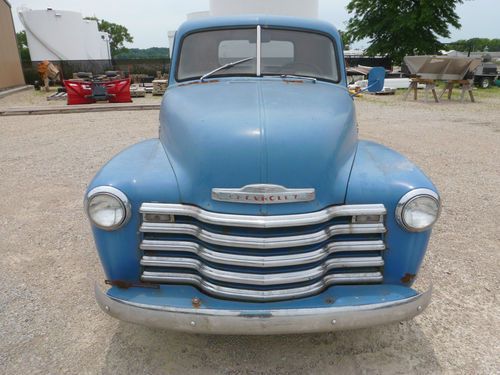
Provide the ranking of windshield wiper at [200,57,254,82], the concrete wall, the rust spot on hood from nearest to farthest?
the rust spot on hood → windshield wiper at [200,57,254,82] → the concrete wall

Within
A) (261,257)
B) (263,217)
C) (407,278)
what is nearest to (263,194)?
(263,217)

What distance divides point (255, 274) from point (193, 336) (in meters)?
0.87

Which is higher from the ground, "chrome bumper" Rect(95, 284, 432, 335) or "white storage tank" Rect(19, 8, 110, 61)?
"white storage tank" Rect(19, 8, 110, 61)

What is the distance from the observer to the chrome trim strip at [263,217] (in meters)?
2.00

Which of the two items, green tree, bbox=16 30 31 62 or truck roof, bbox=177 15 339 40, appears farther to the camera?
green tree, bbox=16 30 31 62

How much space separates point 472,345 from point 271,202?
175 cm

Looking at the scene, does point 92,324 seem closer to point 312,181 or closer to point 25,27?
point 312,181

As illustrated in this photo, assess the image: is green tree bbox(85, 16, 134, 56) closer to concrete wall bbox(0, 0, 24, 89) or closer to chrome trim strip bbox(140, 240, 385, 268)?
concrete wall bbox(0, 0, 24, 89)

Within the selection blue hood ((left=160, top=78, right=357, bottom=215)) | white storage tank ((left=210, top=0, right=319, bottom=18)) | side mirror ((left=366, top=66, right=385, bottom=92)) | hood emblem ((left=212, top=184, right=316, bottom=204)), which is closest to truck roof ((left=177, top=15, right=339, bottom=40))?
side mirror ((left=366, top=66, right=385, bottom=92))

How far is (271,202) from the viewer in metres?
2.04

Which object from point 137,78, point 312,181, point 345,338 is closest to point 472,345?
point 345,338

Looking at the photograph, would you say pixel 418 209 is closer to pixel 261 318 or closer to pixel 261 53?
pixel 261 318

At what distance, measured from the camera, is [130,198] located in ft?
7.09

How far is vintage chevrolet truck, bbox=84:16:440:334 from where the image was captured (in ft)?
6.66
